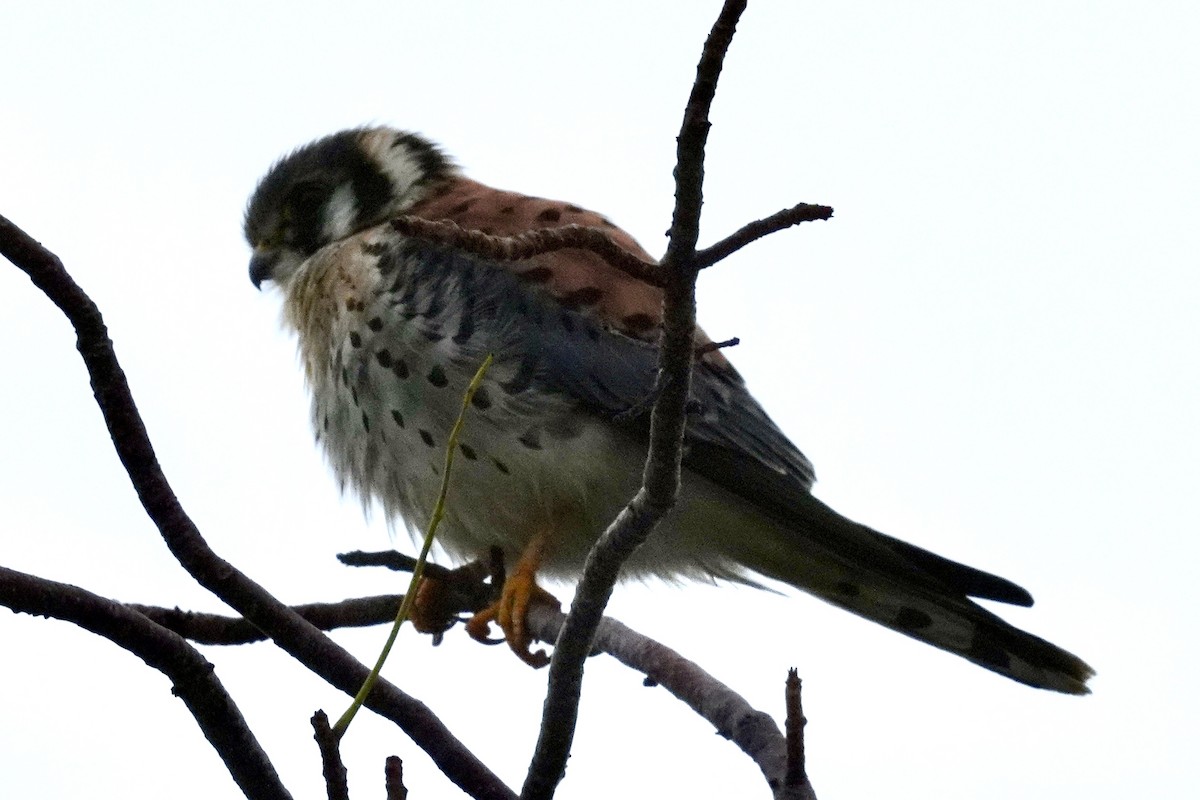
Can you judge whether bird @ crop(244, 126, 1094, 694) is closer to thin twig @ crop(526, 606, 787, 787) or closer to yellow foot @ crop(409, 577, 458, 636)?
yellow foot @ crop(409, 577, 458, 636)

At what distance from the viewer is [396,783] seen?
5.30 ft

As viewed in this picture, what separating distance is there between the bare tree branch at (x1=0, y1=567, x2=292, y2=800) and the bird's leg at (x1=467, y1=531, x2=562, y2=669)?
140 cm

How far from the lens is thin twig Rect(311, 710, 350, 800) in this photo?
157cm

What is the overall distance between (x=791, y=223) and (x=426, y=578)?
1835 millimetres

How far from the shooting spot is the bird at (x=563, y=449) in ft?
11.5

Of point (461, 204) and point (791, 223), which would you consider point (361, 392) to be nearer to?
point (461, 204)

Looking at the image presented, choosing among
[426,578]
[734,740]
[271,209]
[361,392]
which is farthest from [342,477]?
[734,740]

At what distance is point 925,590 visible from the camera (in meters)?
3.57

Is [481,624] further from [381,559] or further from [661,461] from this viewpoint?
[661,461]

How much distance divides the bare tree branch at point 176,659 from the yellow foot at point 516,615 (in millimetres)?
1394

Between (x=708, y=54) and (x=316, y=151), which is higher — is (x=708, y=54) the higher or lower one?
the lower one

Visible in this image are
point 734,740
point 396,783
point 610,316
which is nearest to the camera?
point 396,783

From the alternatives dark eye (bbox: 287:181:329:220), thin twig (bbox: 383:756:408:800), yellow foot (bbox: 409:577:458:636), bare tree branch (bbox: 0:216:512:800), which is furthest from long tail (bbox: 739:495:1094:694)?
thin twig (bbox: 383:756:408:800)

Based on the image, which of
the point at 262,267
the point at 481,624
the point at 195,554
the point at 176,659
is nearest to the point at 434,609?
the point at 481,624
